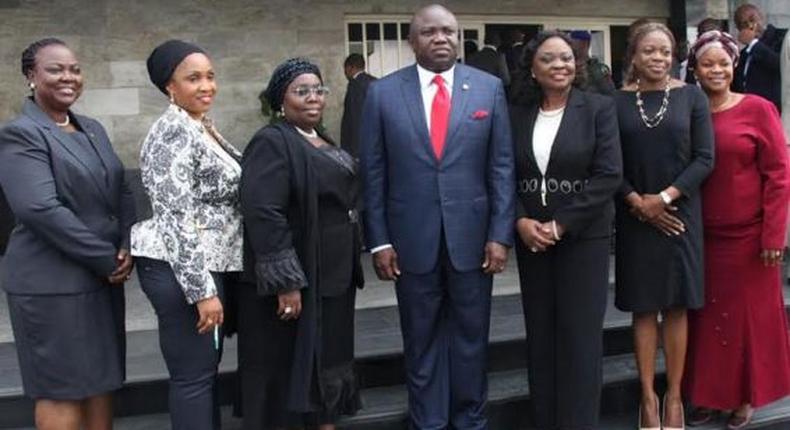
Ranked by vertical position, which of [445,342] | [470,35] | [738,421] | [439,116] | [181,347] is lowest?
[738,421]

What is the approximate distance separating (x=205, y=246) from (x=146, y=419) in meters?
1.26

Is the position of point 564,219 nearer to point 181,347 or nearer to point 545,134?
point 545,134

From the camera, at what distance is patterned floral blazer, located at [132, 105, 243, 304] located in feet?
9.77

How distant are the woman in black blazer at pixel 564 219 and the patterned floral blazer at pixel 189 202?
4.01 feet

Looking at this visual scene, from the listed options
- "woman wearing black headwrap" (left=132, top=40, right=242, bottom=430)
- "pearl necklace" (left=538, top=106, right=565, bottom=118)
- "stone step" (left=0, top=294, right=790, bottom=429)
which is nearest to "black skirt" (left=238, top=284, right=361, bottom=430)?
"woman wearing black headwrap" (left=132, top=40, right=242, bottom=430)

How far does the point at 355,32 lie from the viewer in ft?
26.7

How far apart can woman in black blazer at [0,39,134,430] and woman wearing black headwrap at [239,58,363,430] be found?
1.67 feet

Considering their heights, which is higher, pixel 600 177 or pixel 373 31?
pixel 373 31

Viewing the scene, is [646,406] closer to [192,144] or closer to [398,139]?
[398,139]

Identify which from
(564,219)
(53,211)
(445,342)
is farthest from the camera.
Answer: (445,342)

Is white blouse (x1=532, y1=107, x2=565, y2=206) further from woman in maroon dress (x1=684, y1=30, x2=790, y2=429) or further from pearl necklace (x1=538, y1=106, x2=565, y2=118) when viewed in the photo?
woman in maroon dress (x1=684, y1=30, x2=790, y2=429)

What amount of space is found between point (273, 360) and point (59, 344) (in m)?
0.78

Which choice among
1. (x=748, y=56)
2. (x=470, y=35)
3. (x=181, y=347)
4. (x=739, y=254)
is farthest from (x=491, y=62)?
(x=181, y=347)

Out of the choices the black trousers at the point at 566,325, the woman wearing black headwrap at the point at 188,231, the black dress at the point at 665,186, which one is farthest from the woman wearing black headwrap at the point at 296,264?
the black dress at the point at 665,186
